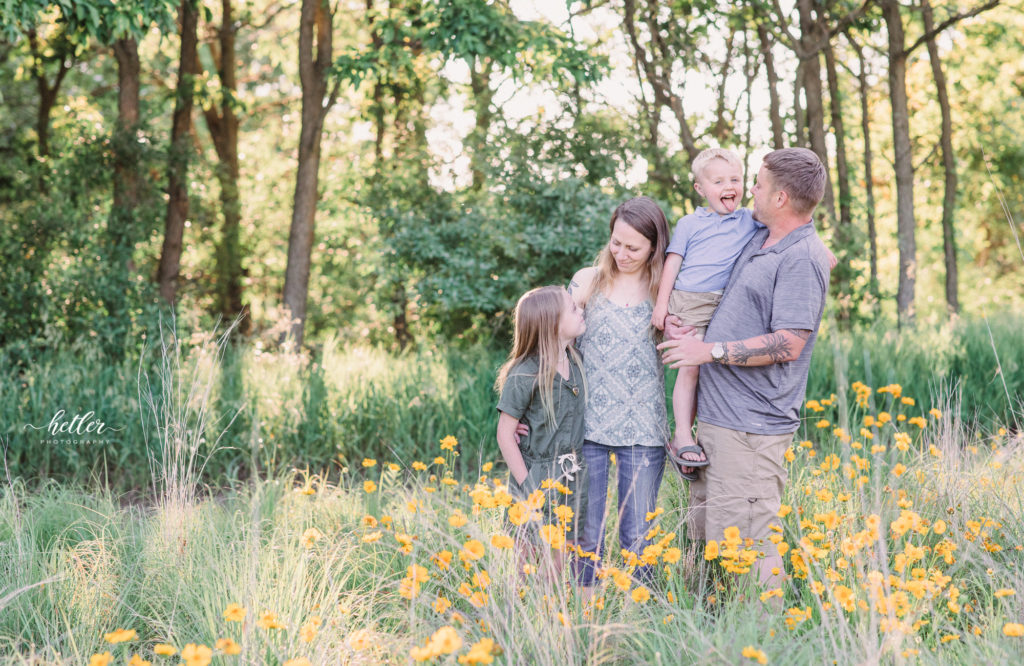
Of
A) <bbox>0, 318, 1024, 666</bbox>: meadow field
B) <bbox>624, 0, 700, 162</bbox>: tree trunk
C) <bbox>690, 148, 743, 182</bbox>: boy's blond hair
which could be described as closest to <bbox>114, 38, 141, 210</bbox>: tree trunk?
<bbox>0, 318, 1024, 666</bbox>: meadow field

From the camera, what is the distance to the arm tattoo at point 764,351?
2.76 meters

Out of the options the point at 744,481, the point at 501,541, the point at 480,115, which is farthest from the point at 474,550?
the point at 480,115

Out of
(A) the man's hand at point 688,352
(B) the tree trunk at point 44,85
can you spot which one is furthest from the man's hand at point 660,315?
(B) the tree trunk at point 44,85

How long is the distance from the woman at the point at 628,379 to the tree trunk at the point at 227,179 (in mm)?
8526

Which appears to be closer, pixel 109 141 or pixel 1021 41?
pixel 109 141

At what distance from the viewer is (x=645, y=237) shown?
3141 mm

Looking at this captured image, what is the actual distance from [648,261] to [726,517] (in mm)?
1020

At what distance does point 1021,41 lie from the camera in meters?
15.2

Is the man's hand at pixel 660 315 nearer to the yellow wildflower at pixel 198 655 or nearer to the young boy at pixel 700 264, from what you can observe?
the young boy at pixel 700 264

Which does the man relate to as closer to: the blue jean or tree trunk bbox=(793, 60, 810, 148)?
the blue jean

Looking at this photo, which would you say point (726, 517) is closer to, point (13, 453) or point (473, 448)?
point (473, 448)

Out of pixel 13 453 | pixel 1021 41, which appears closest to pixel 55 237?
pixel 13 453

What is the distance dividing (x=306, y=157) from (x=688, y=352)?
276 inches

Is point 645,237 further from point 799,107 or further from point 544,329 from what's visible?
point 799,107
